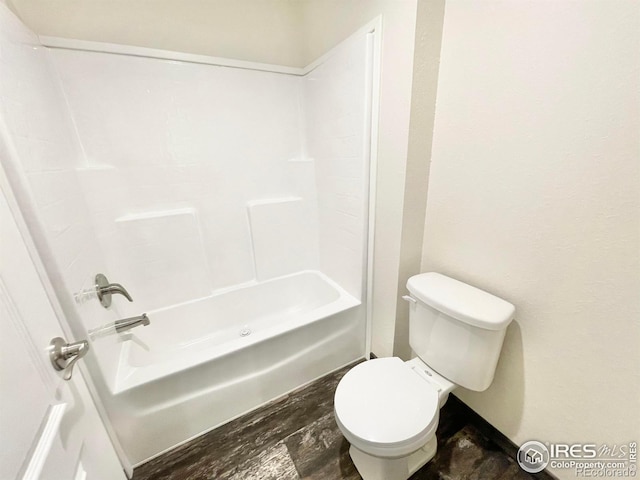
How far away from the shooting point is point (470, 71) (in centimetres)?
103

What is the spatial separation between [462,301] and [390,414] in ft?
1.69

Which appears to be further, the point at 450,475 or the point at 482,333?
the point at 450,475

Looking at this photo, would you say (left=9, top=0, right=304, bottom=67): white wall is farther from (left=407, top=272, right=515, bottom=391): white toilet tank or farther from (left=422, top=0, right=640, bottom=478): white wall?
(left=407, top=272, right=515, bottom=391): white toilet tank

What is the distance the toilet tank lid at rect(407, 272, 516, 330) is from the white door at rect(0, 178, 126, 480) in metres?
1.17

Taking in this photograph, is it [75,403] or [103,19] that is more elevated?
[103,19]

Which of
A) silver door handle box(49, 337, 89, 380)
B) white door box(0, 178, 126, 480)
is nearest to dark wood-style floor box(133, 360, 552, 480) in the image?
white door box(0, 178, 126, 480)

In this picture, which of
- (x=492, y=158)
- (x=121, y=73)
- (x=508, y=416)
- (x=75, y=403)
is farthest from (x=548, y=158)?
(x=121, y=73)

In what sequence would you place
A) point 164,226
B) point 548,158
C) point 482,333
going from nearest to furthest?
1. point 548,158
2. point 482,333
3. point 164,226

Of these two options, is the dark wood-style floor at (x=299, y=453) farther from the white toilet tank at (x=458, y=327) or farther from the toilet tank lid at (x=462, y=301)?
the toilet tank lid at (x=462, y=301)

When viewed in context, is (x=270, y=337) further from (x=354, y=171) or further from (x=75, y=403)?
(x=354, y=171)

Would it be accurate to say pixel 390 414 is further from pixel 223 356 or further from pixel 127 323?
pixel 127 323

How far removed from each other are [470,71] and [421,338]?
116 cm

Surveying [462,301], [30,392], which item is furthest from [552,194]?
[30,392]

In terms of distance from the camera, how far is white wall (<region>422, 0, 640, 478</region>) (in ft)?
2.41
